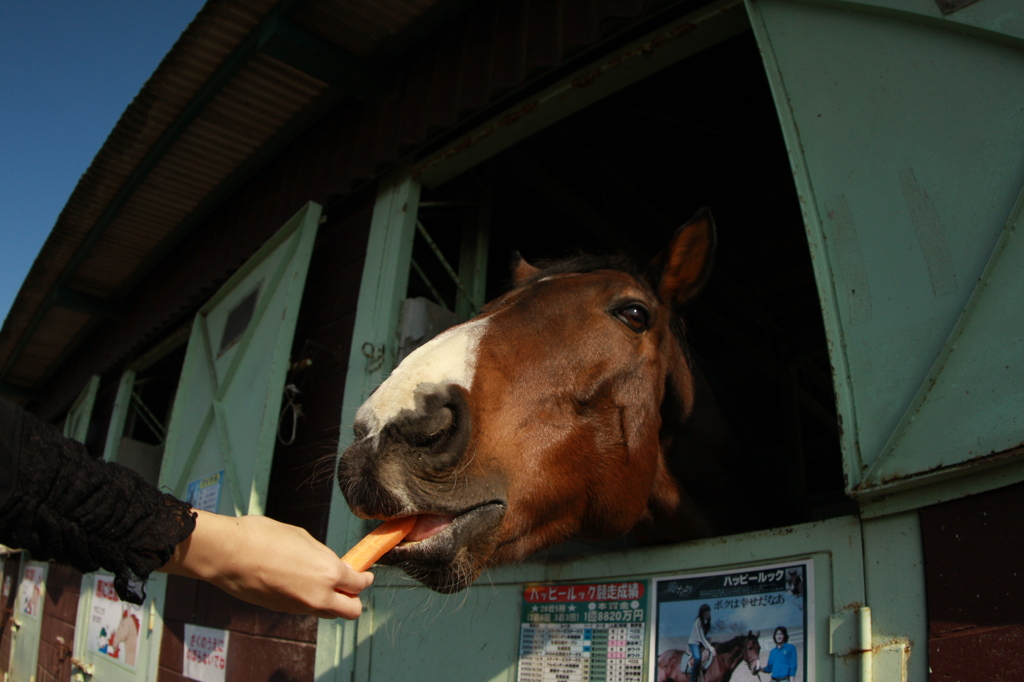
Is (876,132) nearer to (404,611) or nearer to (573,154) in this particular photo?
(404,611)

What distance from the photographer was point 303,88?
4.12m

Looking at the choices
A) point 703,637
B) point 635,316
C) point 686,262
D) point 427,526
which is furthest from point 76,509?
point 686,262

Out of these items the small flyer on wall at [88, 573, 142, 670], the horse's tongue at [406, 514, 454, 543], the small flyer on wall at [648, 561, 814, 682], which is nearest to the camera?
the horse's tongue at [406, 514, 454, 543]

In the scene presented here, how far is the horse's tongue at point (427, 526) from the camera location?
158cm

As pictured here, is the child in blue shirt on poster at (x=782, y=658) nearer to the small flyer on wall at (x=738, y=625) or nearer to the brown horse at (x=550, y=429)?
the small flyer on wall at (x=738, y=625)

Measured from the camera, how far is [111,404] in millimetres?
8180

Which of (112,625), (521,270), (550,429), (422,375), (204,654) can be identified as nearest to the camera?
(422,375)

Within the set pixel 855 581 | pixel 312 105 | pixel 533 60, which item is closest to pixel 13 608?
pixel 312 105

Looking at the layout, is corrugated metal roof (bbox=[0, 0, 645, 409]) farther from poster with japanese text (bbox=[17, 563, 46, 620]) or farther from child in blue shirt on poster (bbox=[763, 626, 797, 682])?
poster with japanese text (bbox=[17, 563, 46, 620])

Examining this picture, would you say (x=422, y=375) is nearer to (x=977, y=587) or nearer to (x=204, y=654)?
(x=977, y=587)

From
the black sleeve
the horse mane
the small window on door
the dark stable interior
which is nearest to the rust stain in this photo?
the horse mane

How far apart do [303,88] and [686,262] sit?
2819 mm

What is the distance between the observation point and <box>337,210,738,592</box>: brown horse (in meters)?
1.54

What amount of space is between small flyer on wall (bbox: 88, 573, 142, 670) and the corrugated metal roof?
9.62 ft
